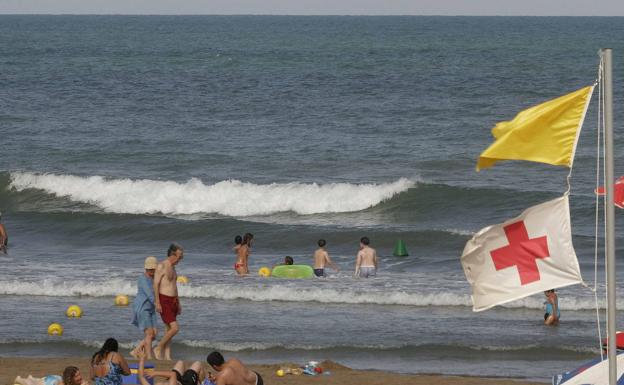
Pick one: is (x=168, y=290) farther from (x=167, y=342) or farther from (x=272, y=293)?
(x=272, y=293)

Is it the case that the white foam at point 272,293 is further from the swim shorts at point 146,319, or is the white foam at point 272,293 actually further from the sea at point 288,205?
the swim shorts at point 146,319

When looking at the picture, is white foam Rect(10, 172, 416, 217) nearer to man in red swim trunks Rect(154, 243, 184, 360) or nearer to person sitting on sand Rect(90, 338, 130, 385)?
man in red swim trunks Rect(154, 243, 184, 360)

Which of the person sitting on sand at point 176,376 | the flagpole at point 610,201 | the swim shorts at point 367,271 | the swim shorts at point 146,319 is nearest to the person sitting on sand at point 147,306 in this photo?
the swim shorts at point 146,319

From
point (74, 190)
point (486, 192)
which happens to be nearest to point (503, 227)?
point (486, 192)

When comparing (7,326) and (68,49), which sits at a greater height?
(68,49)

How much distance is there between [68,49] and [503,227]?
84389 mm

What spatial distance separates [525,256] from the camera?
310 inches

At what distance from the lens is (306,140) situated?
36.2 metres

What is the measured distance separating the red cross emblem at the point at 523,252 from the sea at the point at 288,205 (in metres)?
5.89

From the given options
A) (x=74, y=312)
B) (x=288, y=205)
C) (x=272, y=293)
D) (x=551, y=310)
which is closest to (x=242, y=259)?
(x=272, y=293)

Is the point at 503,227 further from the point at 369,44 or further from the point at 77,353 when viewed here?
the point at 369,44

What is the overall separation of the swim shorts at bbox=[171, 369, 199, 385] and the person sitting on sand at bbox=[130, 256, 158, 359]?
2114mm

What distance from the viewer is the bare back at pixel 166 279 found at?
13250 millimetres

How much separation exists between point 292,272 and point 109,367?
347 inches
